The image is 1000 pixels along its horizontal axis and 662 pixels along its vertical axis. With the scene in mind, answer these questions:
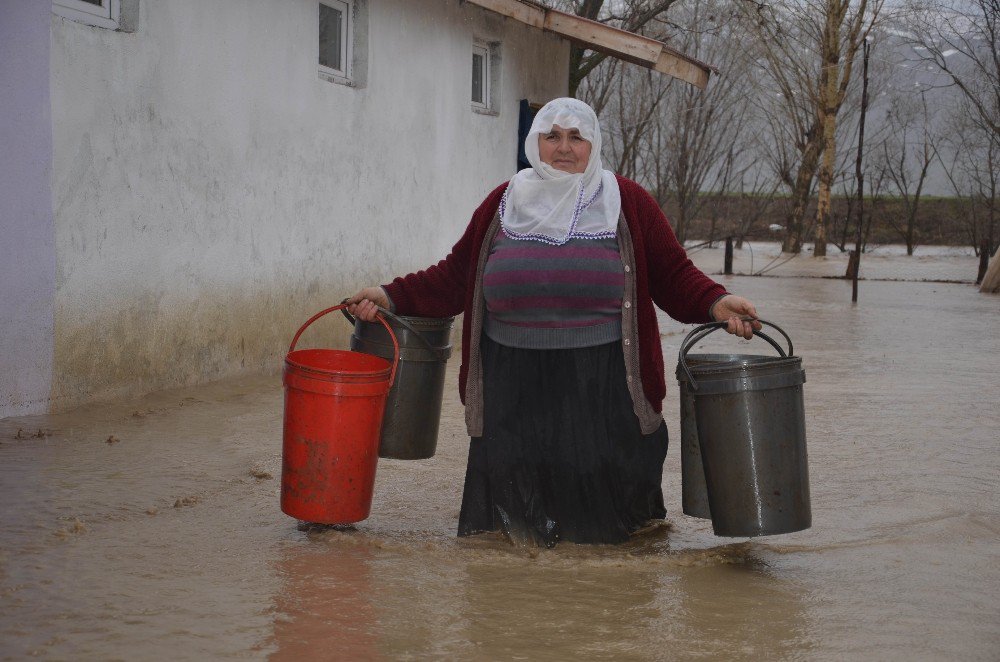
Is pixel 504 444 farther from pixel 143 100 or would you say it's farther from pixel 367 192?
pixel 367 192

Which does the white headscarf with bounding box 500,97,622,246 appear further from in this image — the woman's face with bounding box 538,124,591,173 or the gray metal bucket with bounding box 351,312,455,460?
the gray metal bucket with bounding box 351,312,455,460

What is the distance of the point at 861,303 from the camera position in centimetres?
1522

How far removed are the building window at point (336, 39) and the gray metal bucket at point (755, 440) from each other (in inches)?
212

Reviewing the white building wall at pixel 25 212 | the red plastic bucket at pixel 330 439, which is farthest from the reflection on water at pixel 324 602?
the white building wall at pixel 25 212

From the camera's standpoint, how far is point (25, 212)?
545 centimetres

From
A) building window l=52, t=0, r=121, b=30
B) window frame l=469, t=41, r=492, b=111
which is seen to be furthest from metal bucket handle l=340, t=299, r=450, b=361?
window frame l=469, t=41, r=492, b=111

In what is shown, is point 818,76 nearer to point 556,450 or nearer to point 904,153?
point 904,153

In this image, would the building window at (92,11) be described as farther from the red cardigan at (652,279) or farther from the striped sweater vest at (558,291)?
the striped sweater vest at (558,291)

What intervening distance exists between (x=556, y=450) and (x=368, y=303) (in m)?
0.87

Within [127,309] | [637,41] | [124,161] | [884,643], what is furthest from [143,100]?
[637,41]

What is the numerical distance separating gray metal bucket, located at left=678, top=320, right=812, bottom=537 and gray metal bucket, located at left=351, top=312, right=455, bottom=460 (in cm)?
100

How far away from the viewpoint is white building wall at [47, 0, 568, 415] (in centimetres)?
586

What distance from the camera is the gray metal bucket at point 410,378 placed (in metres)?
4.18

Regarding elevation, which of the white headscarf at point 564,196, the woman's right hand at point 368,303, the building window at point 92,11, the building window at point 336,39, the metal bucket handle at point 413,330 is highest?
the building window at point 336,39
